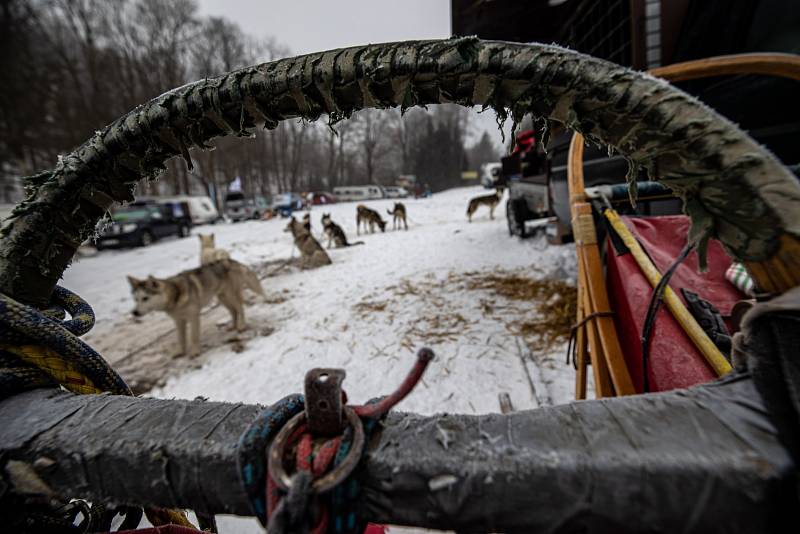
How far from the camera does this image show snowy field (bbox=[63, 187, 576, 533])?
8.29 feet

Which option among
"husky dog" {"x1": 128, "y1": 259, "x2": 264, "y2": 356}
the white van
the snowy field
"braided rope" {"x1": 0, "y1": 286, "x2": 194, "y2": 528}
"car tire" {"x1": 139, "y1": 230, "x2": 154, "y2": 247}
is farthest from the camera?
the white van

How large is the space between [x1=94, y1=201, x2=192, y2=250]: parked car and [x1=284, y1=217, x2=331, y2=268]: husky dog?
7.42m

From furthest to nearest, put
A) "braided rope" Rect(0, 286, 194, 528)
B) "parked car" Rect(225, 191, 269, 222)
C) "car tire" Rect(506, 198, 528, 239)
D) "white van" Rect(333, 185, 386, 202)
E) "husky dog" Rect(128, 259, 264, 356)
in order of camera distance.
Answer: "white van" Rect(333, 185, 386, 202) < "parked car" Rect(225, 191, 269, 222) < "car tire" Rect(506, 198, 528, 239) < "husky dog" Rect(128, 259, 264, 356) < "braided rope" Rect(0, 286, 194, 528)

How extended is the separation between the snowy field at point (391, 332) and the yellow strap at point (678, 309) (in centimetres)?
126

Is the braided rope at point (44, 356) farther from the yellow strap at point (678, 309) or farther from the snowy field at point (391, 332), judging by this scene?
the yellow strap at point (678, 309)

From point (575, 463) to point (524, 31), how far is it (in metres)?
8.65

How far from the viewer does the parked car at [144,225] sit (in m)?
11.6

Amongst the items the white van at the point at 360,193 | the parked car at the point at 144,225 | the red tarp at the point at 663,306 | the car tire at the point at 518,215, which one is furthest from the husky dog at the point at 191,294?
the white van at the point at 360,193

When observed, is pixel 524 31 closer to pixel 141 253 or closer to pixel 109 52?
pixel 141 253

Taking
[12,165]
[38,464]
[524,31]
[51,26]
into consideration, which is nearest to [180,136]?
[38,464]

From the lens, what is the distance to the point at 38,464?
16.0 inches

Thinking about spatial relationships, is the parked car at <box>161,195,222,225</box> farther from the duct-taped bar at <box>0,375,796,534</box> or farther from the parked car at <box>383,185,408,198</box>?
the duct-taped bar at <box>0,375,796,534</box>

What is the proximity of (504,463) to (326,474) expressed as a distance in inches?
7.6

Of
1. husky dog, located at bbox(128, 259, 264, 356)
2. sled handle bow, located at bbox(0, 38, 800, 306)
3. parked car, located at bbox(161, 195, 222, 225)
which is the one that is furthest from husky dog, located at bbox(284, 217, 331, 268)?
parked car, located at bbox(161, 195, 222, 225)
